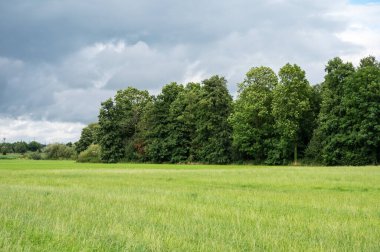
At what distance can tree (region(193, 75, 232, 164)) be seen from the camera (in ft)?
285

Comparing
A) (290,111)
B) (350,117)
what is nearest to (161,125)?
(290,111)

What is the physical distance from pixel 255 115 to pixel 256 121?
1485 mm

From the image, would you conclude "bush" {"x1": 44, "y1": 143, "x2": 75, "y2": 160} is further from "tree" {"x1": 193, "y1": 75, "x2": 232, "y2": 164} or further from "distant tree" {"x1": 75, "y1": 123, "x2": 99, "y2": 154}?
"tree" {"x1": 193, "y1": 75, "x2": 232, "y2": 164}

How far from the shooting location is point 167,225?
10.4m

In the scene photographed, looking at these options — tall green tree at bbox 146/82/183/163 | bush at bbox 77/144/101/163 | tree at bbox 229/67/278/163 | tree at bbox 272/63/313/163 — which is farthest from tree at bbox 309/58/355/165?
bush at bbox 77/144/101/163

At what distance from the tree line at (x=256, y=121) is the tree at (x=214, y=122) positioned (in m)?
0.20

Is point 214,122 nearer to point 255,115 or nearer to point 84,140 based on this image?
point 255,115

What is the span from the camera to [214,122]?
88625mm

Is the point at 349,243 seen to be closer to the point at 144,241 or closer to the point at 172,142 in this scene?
the point at 144,241

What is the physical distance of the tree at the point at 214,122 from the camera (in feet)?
285

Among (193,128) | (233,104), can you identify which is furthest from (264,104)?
(193,128)

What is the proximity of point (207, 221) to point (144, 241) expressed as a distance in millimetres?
3227

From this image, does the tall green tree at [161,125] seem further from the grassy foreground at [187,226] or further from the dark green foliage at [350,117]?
the grassy foreground at [187,226]

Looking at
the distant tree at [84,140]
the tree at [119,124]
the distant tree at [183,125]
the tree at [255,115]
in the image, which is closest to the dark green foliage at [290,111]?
the tree at [255,115]
